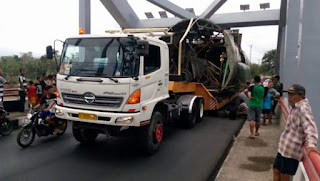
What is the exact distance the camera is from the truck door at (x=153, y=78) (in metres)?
5.37

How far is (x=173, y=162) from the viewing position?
5.17m

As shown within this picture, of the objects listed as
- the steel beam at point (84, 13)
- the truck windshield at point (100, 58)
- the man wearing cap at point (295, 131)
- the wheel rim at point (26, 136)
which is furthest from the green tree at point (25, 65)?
the man wearing cap at point (295, 131)

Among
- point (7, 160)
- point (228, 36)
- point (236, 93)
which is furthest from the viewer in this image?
point (236, 93)

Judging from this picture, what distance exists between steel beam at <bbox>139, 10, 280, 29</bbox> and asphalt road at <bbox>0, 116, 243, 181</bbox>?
1128cm

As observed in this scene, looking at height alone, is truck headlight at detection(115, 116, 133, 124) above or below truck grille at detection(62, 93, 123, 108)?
below

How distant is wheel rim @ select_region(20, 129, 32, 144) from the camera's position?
19.5 feet

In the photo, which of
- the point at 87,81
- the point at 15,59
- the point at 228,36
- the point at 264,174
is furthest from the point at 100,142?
the point at 15,59

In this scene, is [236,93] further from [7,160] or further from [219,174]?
[7,160]

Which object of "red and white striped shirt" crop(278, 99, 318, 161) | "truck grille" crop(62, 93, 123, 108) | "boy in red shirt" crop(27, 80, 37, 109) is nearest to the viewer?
"red and white striped shirt" crop(278, 99, 318, 161)

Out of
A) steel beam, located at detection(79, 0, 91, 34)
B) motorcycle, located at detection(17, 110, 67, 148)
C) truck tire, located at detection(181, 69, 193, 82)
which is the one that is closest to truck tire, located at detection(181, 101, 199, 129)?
truck tire, located at detection(181, 69, 193, 82)

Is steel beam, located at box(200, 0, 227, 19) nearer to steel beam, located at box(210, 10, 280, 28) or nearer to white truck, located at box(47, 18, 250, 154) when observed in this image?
steel beam, located at box(210, 10, 280, 28)

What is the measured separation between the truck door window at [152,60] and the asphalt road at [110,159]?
1.80m

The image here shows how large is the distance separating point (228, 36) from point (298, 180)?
22.4 feet

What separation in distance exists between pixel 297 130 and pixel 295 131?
3 cm
